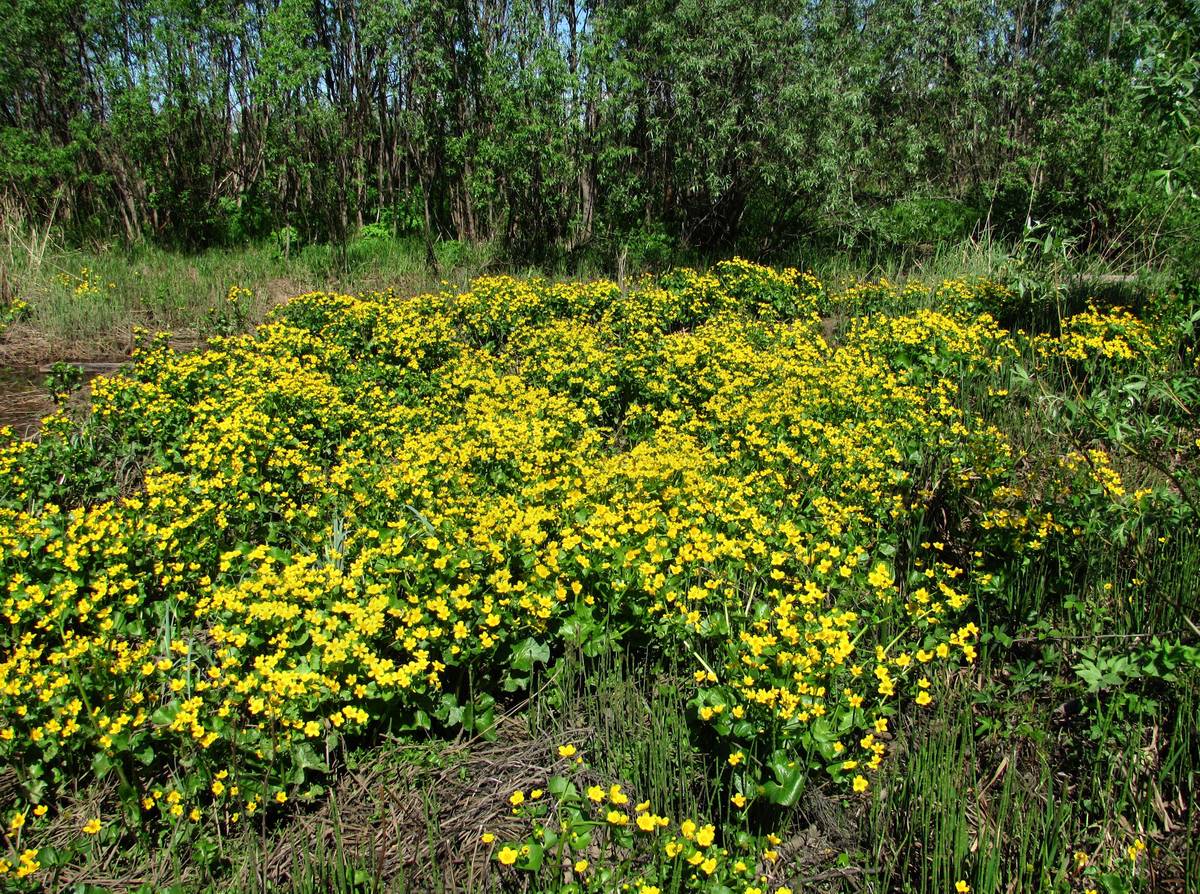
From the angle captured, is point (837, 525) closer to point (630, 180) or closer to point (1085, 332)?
point (1085, 332)

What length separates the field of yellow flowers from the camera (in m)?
2.78

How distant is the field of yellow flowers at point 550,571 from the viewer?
2775 mm

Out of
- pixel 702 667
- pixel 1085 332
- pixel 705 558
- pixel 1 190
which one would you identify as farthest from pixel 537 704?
pixel 1 190

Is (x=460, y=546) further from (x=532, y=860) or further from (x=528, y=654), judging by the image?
(x=532, y=860)

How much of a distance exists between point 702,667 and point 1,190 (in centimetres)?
1257

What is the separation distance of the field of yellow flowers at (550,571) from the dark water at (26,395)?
0.72 meters

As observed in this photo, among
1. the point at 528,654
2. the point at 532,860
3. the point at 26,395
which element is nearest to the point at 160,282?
the point at 26,395

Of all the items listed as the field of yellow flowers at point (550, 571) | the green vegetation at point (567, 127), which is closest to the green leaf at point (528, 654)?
the field of yellow flowers at point (550, 571)

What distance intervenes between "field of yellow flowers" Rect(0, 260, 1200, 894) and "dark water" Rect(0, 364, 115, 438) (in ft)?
2.35

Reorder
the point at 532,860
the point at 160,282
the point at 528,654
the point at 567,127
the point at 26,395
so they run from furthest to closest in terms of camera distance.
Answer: the point at 567,127, the point at 160,282, the point at 26,395, the point at 528,654, the point at 532,860

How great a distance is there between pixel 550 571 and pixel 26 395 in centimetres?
564

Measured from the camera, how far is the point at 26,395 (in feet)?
22.3

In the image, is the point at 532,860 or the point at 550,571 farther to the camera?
the point at 550,571

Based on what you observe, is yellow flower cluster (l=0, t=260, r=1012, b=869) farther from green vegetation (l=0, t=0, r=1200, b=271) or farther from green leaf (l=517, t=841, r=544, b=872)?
green vegetation (l=0, t=0, r=1200, b=271)
